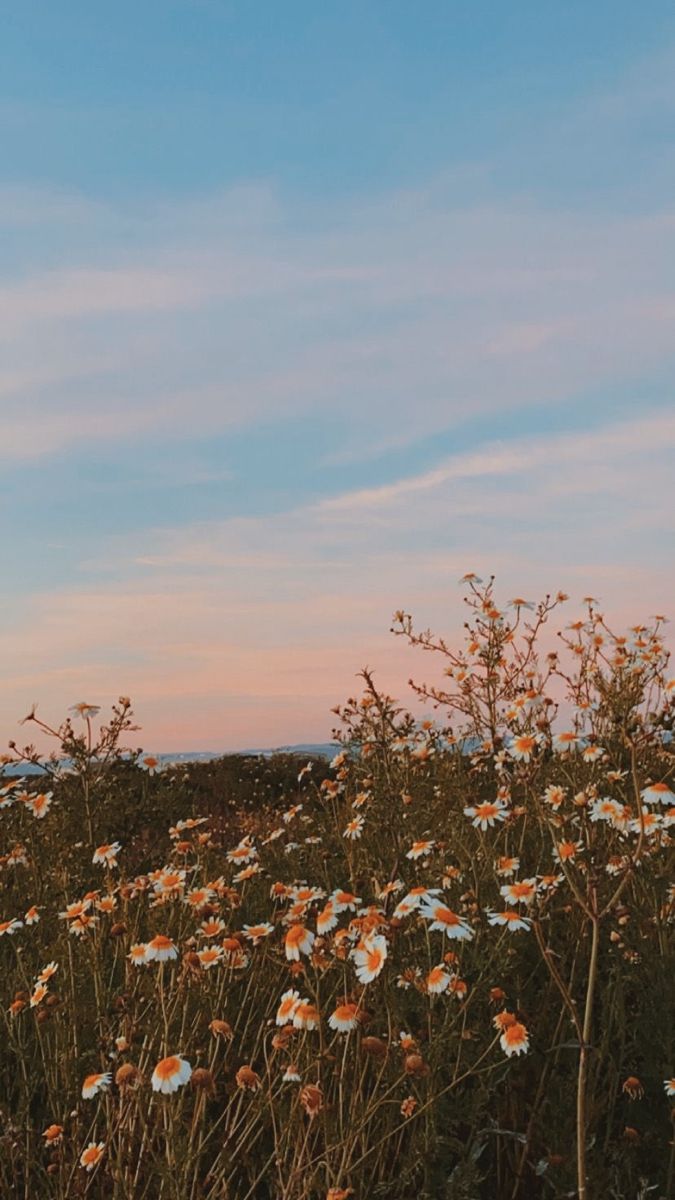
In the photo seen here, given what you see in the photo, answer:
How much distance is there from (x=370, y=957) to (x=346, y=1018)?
18cm

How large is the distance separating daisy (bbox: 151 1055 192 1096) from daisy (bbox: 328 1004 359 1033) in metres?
0.43

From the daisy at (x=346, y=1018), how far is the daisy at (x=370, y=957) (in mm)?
82

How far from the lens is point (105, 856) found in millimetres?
4863

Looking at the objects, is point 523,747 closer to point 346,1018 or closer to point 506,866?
point 506,866

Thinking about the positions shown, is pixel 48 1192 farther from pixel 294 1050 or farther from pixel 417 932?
pixel 417 932

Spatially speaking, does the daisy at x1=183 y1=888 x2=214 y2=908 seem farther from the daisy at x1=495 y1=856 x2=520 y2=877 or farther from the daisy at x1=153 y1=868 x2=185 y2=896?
the daisy at x1=495 y1=856 x2=520 y2=877

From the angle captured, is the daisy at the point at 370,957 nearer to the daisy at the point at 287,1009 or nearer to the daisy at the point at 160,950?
the daisy at the point at 287,1009

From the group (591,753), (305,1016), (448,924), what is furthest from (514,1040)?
(591,753)

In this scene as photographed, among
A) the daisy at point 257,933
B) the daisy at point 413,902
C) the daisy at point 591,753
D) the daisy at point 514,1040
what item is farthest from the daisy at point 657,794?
the daisy at point 257,933

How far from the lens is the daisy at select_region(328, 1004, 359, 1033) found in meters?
2.98

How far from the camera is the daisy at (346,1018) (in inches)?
117

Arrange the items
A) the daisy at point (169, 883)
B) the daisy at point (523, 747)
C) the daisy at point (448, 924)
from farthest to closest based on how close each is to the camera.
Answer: the daisy at point (523, 747) → the daisy at point (169, 883) → the daisy at point (448, 924)

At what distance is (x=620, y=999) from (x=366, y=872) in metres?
1.90

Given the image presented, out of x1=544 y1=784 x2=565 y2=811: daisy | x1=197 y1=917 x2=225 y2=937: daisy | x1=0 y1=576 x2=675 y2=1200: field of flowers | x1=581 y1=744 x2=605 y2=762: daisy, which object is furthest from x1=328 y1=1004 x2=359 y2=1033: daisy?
x1=581 y1=744 x2=605 y2=762: daisy
